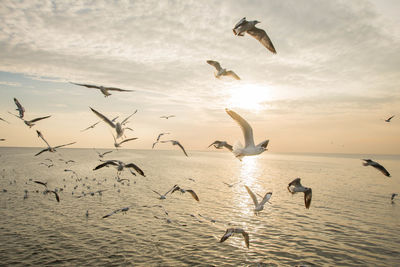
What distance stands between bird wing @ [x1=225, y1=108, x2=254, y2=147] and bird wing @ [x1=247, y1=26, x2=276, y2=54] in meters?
3.39

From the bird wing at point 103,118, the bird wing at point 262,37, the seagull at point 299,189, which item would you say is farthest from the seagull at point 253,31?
the bird wing at point 103,118

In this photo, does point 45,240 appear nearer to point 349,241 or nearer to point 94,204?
point 94,204

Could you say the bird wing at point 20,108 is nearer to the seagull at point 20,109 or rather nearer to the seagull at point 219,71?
the seagull at point 20,109

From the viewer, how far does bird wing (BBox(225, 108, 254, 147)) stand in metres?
10.1

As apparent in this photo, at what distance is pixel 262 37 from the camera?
11.3 meters

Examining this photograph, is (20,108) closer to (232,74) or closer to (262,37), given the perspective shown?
(232,74)

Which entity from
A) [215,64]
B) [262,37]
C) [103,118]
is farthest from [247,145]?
[103,118]

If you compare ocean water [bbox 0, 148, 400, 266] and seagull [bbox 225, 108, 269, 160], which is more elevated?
seagull [bbox 225, 108, 269, 160]

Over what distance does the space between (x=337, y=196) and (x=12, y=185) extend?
46012 mm

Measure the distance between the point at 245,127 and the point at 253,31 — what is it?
4.09m

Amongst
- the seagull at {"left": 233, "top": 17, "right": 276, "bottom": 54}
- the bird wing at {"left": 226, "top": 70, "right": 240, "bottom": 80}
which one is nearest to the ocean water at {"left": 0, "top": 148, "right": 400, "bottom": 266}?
the bird wing at {"left": 226, "top": 70, "right": 240, "bottom": 80}

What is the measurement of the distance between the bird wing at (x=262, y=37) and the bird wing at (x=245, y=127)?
3.39m

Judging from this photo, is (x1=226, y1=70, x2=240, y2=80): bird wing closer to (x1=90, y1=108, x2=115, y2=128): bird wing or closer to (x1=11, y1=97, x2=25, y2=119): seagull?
(x1=90, y1=108, x2=115, y2=128): bird wing

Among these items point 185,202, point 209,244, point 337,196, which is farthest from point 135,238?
point 337,196
